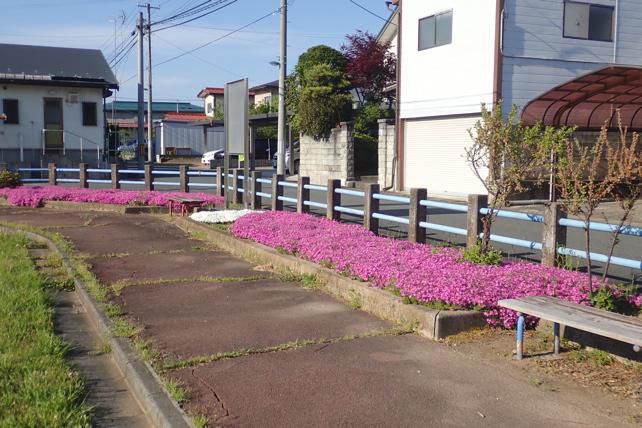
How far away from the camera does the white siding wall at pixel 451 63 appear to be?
19.7 metres

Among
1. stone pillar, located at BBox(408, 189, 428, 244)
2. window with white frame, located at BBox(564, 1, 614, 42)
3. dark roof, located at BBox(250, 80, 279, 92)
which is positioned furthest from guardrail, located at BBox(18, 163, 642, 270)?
dark roof, located at BBox(250, 80, 279, 92)

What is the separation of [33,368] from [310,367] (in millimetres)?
2120

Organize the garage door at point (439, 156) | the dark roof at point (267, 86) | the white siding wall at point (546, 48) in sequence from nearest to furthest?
the white siding wall at point (546, 48) < the garage door at point (439, 156) < the dark roof at point (267, 86)

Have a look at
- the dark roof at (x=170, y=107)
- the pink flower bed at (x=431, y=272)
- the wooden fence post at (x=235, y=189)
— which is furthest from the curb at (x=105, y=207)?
the dark roof at (x=170, y=107)

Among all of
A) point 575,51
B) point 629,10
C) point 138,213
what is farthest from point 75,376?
point 629,10

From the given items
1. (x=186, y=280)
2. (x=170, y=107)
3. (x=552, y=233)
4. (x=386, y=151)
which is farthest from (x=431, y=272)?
(x=170, y=107)

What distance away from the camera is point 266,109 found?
54031 millimetres

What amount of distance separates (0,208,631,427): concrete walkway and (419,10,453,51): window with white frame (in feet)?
48.1

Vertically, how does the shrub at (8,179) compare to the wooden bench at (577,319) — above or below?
above

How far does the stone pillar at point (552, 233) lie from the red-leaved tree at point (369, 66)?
25.4 meters

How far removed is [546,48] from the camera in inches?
782

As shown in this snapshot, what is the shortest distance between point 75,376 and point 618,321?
13.4ft

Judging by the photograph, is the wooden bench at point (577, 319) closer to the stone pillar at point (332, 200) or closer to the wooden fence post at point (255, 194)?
the stone pillar at point (332, 200)

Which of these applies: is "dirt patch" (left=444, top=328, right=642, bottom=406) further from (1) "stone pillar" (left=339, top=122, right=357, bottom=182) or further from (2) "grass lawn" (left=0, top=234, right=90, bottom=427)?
(1) "stone pillar" (left=339, top=122, right=357, bottom=182)
